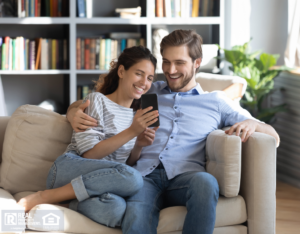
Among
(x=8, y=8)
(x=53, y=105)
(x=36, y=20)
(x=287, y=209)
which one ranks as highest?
(x=8, y=8)

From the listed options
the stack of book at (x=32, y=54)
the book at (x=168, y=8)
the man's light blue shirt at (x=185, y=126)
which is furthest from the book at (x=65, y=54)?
the man's light blue shirt at (x=185, y=126)

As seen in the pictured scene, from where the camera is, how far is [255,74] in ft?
10.1

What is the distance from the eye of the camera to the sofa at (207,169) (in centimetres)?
147

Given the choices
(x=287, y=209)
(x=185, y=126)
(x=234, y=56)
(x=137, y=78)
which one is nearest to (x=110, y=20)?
(x=234, y=56)

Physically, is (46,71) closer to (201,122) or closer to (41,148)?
(41,148)

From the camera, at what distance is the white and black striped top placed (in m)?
1.60

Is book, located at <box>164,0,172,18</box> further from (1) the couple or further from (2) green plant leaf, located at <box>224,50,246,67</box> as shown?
(1) the couple

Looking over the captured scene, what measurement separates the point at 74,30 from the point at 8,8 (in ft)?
1.94

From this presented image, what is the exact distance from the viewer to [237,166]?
155 centimetres

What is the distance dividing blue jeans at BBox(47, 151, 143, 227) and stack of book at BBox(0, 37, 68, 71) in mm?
1973

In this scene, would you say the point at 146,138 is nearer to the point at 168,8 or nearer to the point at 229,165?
the point at 229,165

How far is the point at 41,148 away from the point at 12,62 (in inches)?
67.5

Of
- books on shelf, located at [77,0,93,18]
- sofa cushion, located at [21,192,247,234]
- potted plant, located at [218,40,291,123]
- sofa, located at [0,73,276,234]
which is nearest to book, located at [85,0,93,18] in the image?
books on shelf, located at [77,0,93,18]

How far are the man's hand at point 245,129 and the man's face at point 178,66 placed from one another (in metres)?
0.38
